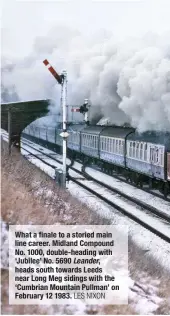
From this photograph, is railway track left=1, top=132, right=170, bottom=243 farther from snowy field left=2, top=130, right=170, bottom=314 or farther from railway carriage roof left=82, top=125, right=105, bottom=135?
railway carriage roof left=82, top=125, right=105, bottom=135

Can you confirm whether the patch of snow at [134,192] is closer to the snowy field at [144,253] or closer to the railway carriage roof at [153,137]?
the snowy field at [144,253]

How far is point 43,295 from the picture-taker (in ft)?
14.7

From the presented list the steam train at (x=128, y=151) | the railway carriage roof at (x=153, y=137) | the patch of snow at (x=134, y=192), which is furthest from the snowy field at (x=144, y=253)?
the railway carriage roof at (x=153, y=137)

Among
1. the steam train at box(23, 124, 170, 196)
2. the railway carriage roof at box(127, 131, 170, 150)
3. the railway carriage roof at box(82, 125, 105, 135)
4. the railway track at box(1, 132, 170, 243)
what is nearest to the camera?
the railway track at box(1, 132, 170, 243)

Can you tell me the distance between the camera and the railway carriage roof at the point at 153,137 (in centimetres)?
1279

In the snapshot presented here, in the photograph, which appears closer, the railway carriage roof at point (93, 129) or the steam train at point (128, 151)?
the steam train at point (128, 151)

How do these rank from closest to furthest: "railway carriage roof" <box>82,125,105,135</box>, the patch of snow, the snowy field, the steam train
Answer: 1. the snowy field
2. the patch of snow
3. the steam train
4. "railway carriage roof" <box>82,125,105,135</box>

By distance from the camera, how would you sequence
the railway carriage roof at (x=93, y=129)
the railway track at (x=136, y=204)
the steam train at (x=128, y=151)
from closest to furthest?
the railway track at (x=136, y=204)
the steam train at (x=128, y=151)
the railway carriage roof at (x=93, y=129)

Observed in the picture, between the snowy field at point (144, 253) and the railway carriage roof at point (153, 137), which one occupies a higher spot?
the railway carriage roof at point (153, 137)

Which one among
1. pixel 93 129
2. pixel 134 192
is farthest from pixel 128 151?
pixel 93 129

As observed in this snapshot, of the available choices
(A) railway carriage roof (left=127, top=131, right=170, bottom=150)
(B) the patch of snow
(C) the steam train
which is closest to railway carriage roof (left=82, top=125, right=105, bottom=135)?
(C) the steam train

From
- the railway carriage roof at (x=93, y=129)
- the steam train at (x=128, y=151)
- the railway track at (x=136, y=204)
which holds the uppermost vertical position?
the railway carriage roof at (x=93, y=129)

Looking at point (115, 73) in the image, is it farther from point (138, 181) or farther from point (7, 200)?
point (7, 200)

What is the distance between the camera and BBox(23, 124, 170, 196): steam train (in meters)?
13.4
